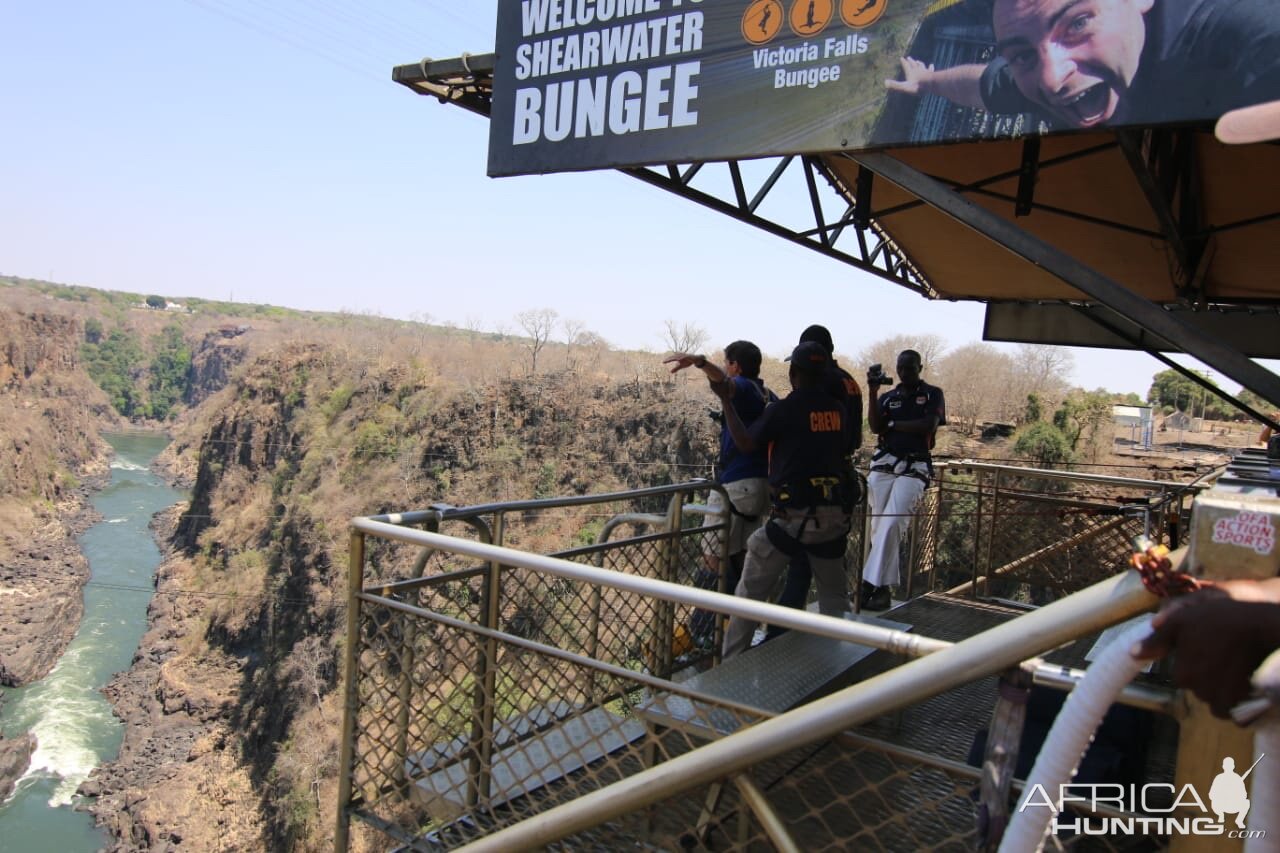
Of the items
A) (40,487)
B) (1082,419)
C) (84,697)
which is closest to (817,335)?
(1082,419)

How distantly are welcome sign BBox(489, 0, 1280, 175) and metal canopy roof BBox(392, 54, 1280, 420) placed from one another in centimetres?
21

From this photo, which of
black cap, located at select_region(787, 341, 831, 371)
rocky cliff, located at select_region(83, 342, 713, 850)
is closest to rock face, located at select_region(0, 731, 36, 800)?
rocky cliff, located at select_region(83, 342, 713, 850)

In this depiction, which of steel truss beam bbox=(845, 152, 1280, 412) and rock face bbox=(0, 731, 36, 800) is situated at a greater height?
steel truss beam bbox=(845, 152, 1280, 412)

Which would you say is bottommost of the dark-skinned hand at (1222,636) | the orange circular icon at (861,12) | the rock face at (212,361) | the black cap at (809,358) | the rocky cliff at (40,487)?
the rocky cliff at (40,487)

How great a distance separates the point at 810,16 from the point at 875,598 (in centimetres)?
372

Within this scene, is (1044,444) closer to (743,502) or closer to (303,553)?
(743,502)

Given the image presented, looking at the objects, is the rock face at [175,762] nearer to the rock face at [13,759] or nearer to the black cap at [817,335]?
the rock face at [13,759]

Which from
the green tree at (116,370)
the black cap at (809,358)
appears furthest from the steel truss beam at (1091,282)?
the green tree at (116,370)

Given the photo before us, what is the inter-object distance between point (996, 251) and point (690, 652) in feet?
14.0

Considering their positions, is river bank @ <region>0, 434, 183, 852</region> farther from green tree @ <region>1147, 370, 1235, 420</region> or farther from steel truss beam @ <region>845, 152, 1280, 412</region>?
green tree @ <region>1147, 370, 1235, 420</region>

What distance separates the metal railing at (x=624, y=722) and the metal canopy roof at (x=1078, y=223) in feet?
5.75

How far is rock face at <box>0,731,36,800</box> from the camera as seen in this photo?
96.8 ft

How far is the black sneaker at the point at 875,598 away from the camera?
5719mm

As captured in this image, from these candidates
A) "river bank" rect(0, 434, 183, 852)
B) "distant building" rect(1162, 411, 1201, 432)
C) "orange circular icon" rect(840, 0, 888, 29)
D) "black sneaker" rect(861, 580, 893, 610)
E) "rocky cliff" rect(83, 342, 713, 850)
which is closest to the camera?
"orange circular icon" rect(840, 0, 888, 29)
